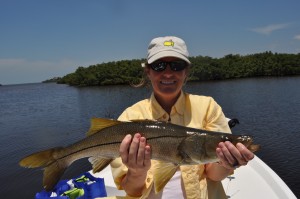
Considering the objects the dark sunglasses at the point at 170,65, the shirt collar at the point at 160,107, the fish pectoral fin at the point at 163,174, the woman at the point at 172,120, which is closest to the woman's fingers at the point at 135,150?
the woman at the point at 172,120

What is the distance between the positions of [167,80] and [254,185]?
3.95 metres

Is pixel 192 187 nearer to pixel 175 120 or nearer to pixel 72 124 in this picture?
pixel 175 120

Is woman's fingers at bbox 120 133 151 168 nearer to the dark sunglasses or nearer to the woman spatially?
the woman

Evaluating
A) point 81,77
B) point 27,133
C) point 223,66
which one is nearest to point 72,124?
point 27,133

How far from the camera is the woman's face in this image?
3.48 m

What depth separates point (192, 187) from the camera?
3.30 metres

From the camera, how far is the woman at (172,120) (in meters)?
3.22

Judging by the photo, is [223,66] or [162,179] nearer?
[162,179]

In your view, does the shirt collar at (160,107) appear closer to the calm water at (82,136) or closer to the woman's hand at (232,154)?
the woman's hand at (232,154)

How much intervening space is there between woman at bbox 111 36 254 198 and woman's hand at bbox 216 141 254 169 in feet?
0.06

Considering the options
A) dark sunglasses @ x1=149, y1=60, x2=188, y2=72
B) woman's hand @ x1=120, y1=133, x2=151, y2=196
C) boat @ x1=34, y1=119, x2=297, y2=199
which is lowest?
boat @ x1=34, y1=119, x2=297, y2=199

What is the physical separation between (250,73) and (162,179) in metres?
101

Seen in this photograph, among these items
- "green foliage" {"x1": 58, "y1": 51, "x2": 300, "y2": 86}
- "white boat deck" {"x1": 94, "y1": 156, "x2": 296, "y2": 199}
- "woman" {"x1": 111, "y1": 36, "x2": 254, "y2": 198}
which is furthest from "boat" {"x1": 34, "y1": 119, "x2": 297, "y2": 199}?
"green foliage" {"x1": 58, "y1": 51, "x2": 300, "y2": 86}

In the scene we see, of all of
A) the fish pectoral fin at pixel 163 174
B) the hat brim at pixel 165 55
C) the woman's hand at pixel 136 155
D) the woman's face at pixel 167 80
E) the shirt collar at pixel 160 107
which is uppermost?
the hat brim at pixel 165 55
